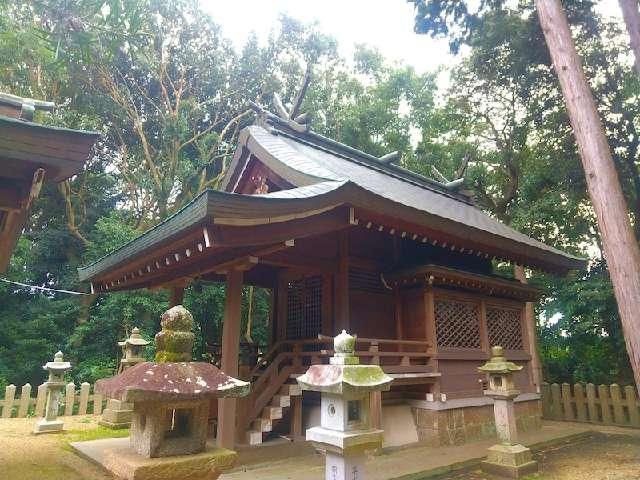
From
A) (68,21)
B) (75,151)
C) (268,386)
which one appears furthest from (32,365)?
(75,151)

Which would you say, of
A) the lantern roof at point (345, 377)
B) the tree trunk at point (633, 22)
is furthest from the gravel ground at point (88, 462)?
the tree trunk at point (633, 22)

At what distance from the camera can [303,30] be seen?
69.9 ft

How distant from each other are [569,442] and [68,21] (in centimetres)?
1420

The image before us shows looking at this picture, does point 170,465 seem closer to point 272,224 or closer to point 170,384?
point 170,384

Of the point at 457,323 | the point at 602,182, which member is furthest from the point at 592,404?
the point at 602,182

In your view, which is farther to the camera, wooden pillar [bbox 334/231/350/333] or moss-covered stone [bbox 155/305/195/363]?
wooden pillar [bbox 334/231/350/333]

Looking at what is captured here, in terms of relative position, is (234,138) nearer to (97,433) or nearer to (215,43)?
(215,43)

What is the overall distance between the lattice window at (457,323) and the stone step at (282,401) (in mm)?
3016

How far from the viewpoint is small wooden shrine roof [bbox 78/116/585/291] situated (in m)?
4.61

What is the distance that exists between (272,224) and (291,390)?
2.72 metres

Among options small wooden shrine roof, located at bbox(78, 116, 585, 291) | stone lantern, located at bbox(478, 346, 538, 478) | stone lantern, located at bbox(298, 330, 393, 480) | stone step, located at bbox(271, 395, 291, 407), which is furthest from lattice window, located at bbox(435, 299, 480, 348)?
stone lantern, located at bbox(298, 330, 393, 480)

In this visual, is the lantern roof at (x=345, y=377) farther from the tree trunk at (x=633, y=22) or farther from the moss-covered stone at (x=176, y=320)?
the tree trunk at (x=633, y=22)

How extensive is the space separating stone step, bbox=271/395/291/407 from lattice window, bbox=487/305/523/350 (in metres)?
4.62

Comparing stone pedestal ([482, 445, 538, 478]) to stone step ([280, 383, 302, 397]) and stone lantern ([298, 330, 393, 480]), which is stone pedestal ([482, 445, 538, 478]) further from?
stone lantern ([298, 330, 393, 480])
